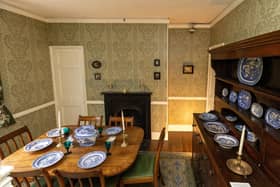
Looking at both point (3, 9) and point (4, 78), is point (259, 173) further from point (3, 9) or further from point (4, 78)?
point (3, 9)

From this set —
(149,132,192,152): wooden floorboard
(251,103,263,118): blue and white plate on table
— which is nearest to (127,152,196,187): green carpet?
(149,132,192,152): wooden floorboard

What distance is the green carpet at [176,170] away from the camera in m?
2.62

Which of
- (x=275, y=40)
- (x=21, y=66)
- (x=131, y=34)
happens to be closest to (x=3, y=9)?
(x=21, y=66)

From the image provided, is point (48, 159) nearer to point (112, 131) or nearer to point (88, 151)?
point (88, 151)

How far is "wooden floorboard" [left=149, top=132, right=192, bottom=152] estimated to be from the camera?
12.1 feet

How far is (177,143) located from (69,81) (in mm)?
2875

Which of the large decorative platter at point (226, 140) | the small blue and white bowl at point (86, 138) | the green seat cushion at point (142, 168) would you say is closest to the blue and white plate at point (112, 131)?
the small blue and white bowl at point (86, 138)

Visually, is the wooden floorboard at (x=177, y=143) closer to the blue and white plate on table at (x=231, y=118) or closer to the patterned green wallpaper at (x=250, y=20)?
the blue and white plate on table at (x=231, y=118)

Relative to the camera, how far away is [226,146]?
5.74 feet

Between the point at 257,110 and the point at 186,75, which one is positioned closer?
the point at 257,110

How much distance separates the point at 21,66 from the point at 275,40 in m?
3.57

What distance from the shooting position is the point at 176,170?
293cm

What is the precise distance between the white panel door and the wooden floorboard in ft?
6.53

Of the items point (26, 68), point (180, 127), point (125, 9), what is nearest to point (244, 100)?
point (125, 9)
